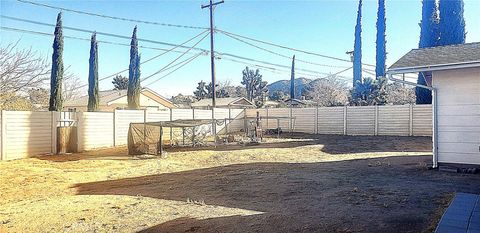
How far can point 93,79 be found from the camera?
23953 mm

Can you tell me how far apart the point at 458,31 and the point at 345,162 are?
45.3 ft

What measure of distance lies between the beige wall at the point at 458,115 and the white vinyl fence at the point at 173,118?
345 inches

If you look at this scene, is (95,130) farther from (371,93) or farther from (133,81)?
(371,93)

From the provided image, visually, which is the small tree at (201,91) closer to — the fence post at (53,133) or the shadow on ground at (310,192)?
the fence post at (53,133)

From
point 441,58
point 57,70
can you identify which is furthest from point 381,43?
point 57,70

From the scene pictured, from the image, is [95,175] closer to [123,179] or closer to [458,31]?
[123,179]

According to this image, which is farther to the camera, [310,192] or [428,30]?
[428,30]

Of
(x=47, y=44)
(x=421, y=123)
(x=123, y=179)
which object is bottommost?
(x=123, y=179)

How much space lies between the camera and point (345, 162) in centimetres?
1060

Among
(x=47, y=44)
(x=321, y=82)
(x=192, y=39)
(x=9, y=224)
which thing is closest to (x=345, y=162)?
(x=9, y=224)

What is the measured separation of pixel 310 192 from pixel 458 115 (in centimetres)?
453

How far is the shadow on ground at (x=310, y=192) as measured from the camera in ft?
13.6

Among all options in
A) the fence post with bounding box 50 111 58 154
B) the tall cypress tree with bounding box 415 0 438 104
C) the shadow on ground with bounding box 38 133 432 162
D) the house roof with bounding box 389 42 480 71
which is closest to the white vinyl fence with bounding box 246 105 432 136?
the shadow on ground with bounding box 38 133 432 162

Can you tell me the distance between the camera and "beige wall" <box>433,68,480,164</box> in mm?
7770
